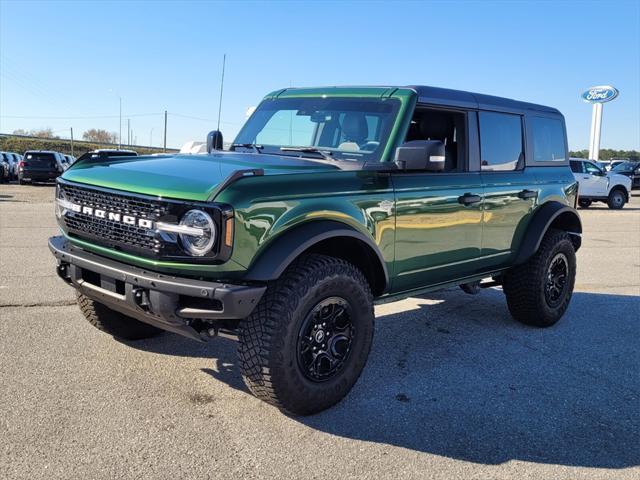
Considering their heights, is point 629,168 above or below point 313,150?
above

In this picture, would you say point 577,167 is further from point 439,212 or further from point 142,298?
point 142,298

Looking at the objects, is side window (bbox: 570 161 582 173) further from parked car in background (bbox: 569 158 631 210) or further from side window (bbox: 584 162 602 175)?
side window (bbox: 584 162 602 175)

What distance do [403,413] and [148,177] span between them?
2.10m

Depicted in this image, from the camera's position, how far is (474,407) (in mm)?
3764

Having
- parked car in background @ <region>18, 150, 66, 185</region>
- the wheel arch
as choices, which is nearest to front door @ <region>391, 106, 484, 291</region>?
the wheel arch

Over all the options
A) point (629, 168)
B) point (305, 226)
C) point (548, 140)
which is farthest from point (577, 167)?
point (305, 226)

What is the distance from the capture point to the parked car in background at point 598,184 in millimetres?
21594

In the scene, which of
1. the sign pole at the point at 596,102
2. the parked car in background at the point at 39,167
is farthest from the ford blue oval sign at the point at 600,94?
the parked car in background at the point at 39,167

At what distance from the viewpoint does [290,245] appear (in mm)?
3309

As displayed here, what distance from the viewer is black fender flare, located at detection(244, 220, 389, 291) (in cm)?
320

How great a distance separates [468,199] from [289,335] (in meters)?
2.03

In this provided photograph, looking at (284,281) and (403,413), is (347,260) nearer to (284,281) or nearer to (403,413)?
(284,281)

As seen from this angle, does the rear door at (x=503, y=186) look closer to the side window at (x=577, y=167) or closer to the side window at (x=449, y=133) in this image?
the side window at (x=449, y=133)

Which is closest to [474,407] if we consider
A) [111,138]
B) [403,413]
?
[403,413]
